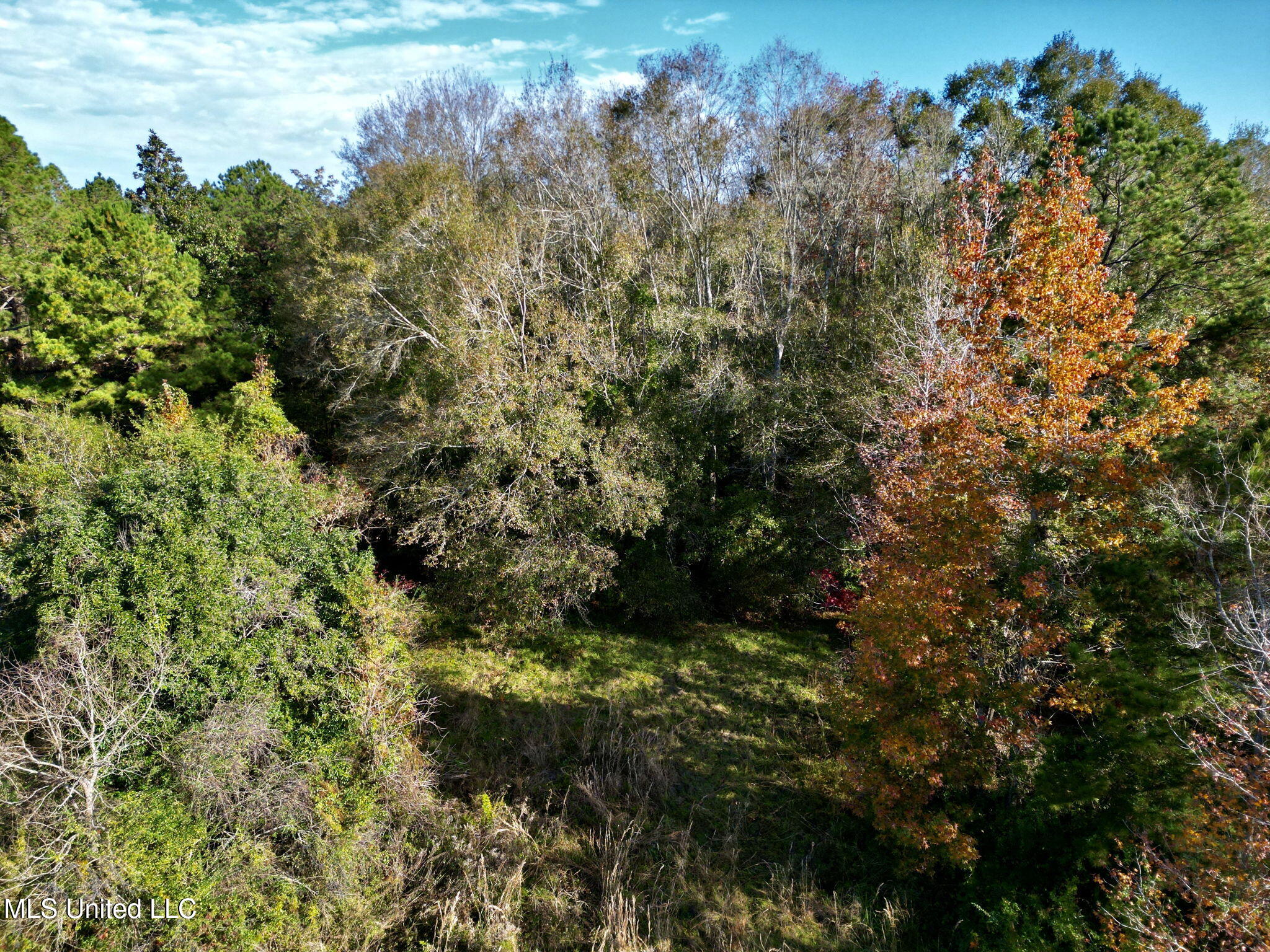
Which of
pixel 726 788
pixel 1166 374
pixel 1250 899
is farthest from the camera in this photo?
pixel 1166 374

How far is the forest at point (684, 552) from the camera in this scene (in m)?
8.66

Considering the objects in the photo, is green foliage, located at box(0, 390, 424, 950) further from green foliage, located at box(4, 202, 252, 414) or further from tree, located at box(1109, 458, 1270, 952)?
green foliage, located at box(4, 202, 252, 414)

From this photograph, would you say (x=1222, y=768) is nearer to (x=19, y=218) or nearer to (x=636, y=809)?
(x=636, y=809)

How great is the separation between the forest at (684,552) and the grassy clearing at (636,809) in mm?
88

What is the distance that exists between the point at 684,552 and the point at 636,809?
9.55 m

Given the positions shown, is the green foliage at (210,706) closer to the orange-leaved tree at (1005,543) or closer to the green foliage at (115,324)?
the orange-leaved tree at (1005,543)

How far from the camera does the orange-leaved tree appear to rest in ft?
31.6

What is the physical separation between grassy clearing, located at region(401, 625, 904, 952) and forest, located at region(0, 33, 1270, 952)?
9cm

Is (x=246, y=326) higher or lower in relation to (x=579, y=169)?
lower

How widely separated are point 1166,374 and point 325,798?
19.7 meters

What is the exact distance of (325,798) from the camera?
995 centimetres

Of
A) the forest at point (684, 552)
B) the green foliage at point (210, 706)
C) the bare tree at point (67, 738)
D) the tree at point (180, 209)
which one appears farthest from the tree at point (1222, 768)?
the tree at point (180, 209)

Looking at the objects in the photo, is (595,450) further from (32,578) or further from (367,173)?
(367,173)

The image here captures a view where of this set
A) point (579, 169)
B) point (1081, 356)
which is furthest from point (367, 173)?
point (1081, 356)
